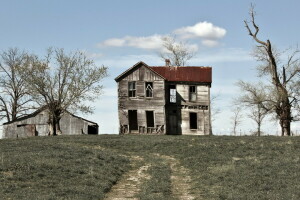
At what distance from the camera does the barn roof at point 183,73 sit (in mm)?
55344

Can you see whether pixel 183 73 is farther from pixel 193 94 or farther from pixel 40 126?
pixel 40 126

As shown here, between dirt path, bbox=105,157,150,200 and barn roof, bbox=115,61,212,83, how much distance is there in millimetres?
28857

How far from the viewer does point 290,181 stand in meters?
19.7

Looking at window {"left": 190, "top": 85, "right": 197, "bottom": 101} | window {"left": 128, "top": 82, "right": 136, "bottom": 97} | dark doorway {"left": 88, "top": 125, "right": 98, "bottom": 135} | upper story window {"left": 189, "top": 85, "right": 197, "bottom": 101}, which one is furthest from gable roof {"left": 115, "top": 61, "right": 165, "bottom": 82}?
dark doorway {"left": 88, "top": 125, "right": 98, "bottom": 135}

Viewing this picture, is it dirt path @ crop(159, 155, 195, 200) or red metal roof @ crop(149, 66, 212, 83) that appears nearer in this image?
dirt path @ crop(159, 155, 195, 200)

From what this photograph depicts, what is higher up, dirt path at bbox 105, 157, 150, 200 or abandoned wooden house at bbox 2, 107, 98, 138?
abandoned wooden house at bbox 2, 107, 98, 138

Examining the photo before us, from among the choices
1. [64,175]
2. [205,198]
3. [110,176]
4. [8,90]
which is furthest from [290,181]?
[8,90]

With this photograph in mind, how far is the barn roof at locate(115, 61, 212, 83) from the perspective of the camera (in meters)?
55.3

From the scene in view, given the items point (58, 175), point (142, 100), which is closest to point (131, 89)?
point (142, 100)

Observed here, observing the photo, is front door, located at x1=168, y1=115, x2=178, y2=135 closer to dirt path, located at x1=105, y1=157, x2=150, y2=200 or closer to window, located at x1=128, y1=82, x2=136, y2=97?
window, located at x1=128, y1=82, x2=136, y2=97

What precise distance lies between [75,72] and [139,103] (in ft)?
33.7

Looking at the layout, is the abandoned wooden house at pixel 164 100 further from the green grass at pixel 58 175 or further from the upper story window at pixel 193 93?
the green grass at pixel 58 175

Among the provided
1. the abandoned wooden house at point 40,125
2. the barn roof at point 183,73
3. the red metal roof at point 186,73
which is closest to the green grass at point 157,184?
the barn roof at point 183,73

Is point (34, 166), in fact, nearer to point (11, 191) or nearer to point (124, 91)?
point (11, 191)
